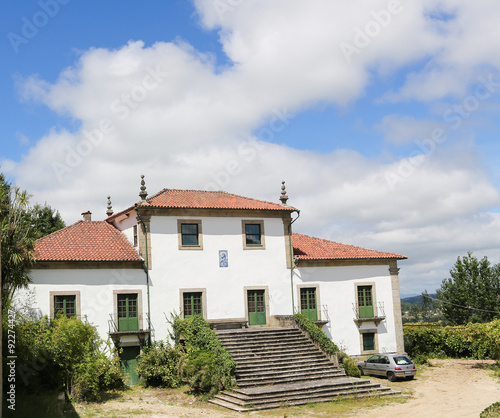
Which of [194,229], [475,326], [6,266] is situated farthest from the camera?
[475,326]

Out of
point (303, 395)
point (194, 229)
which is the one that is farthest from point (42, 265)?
point (303, 395)

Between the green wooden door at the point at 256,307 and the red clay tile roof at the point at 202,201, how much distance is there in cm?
457

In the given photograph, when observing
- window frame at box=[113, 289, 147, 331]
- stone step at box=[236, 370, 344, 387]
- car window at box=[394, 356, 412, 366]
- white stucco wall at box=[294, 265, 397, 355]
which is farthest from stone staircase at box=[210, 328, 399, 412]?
window frame at box=[113, 289, 147, 331]

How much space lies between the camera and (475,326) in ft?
103

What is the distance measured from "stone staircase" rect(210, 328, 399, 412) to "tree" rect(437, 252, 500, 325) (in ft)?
89.7

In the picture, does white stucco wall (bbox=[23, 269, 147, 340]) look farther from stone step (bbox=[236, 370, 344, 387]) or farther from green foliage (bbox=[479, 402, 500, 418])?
green foliage (bbox=[479, 402, 500, 418])

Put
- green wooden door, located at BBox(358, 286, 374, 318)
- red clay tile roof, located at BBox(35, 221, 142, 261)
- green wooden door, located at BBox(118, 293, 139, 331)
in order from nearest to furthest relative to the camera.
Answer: red clay tile roof, located at BBox(35, 221, 142, 261) < green wooden door, located at BBox(118, 293, 139, 331) < green wooden door, located at BBox(358, 286, 374, 318)

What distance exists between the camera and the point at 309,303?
1206 inches

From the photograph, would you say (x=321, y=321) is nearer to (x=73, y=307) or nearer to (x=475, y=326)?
(x=475, y=326)

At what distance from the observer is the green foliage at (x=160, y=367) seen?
82.4ft

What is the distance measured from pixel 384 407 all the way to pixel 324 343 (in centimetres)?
617

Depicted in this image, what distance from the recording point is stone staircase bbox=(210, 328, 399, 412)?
21906 millimetres

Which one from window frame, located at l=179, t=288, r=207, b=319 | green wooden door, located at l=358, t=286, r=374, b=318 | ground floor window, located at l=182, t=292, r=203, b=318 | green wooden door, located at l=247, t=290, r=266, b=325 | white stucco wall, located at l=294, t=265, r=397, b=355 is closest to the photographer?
window frame, located at l=179, t=288, r=207, b=319

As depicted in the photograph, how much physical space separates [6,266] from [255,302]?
12926 mm
